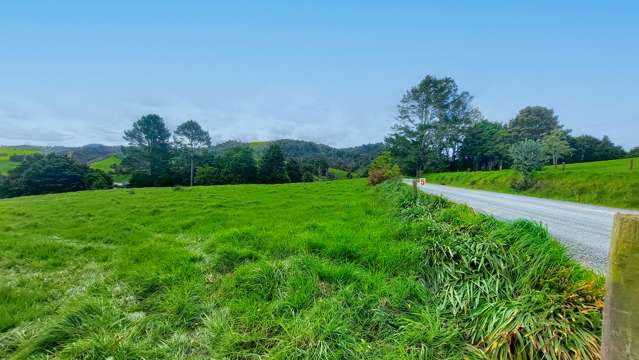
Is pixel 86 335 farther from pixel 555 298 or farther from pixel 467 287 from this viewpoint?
pixel 555 298

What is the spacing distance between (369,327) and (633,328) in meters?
1.93

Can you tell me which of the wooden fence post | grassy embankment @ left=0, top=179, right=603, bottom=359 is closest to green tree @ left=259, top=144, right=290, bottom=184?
grassy embankment @ left=0, top=179, right=603, bottom=359

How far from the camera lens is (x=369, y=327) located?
104 inches

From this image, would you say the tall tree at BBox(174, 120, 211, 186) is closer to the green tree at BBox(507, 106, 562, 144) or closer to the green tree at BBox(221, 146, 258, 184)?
the green tree at BBox(221, 146, 258, 184)

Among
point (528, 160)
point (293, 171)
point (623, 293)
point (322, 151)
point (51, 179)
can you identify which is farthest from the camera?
point (322, 151)

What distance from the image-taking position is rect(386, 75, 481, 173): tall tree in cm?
4134

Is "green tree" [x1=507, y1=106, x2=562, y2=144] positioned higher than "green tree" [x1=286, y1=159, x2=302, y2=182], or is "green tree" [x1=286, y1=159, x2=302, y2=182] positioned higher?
"green tree" [x1=507, y1=106, x2=562, y2=144]

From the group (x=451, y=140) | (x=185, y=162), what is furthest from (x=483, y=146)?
(x=185, y=162)

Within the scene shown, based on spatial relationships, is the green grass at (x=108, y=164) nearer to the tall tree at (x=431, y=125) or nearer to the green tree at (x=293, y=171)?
the green tree at (x=293, y=171)

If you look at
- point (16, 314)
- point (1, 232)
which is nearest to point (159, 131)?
point (1, 232)

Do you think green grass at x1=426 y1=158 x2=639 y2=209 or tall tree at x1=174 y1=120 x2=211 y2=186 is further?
tall tree at x1=174 y1=120 x2=211 y2=186

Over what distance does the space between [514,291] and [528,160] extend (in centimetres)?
1765

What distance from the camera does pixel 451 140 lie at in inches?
1698

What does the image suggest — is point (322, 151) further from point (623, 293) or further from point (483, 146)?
point (623, 293)
